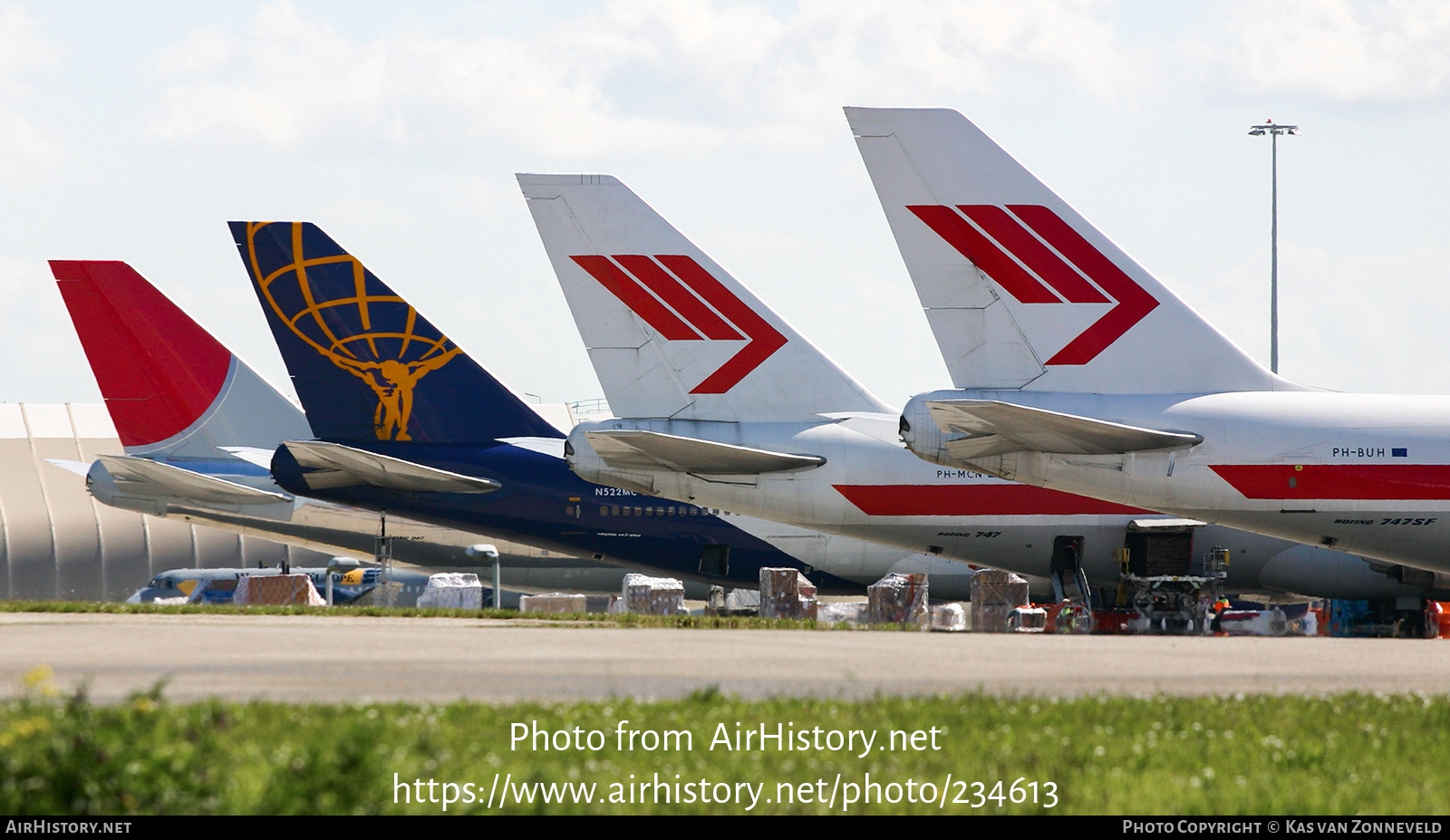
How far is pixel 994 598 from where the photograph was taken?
2727cm

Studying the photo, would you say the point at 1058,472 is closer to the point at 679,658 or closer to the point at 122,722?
the point at 679,658

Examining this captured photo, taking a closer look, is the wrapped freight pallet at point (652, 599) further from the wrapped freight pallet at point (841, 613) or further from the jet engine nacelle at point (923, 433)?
the jet engine nacelle at point (923, 433)

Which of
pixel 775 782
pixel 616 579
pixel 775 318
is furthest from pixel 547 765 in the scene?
pixel 616 579

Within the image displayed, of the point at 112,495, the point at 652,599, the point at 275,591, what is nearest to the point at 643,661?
the point at 652,599

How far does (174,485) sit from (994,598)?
1995cm

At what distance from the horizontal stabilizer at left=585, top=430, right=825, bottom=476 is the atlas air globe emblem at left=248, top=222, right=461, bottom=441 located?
7112 mm

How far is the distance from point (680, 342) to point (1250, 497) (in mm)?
10370

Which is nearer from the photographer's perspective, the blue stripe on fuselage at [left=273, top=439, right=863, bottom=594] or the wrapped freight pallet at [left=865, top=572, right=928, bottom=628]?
the wrapped freight pallet at [left=865, top=572, right=928, bottom=628]

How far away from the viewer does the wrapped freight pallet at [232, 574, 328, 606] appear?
3250cm

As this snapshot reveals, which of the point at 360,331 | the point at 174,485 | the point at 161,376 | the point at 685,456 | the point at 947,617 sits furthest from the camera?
the point at 161,376

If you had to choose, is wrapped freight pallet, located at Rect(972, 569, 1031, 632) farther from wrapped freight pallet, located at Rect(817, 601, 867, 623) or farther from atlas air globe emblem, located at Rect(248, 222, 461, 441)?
atlas air globe emblem, located at Rect(248, 222, 461, 441)

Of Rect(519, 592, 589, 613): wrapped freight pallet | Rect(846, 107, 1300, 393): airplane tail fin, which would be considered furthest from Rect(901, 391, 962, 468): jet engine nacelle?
Rect(519, 592, 589, 613): wrapped freight pallet

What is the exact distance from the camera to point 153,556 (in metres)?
61.0

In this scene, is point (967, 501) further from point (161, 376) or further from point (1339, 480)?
point (161, 376)
